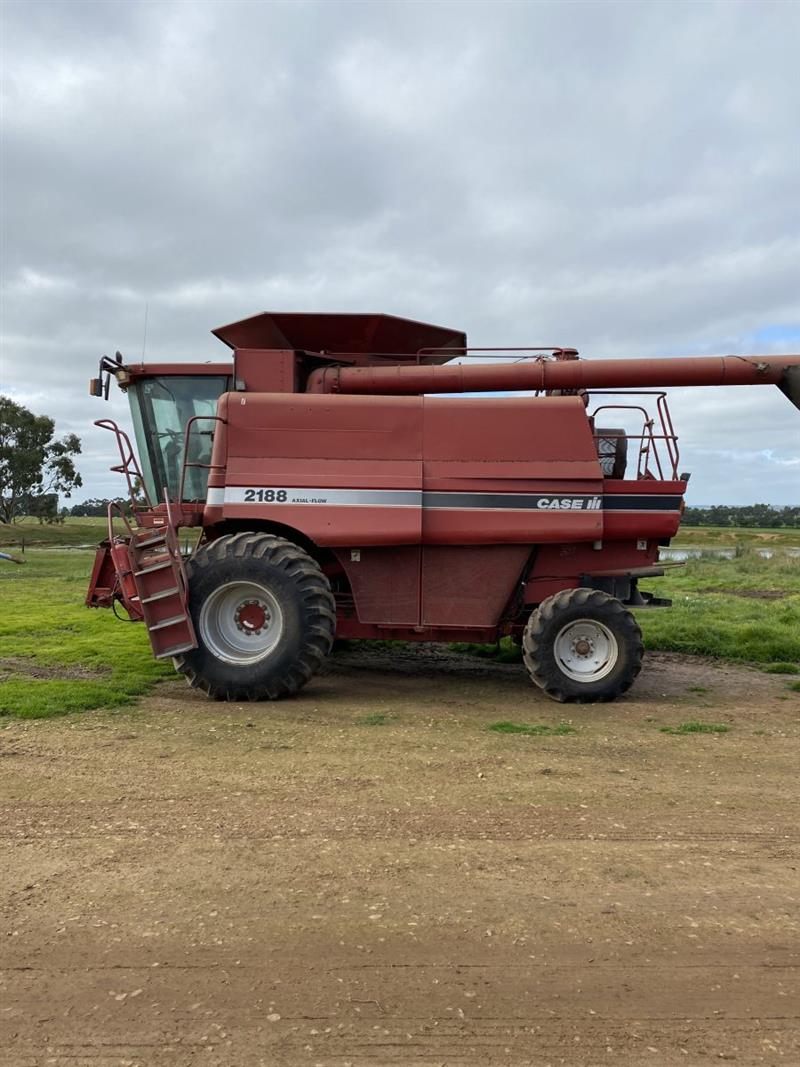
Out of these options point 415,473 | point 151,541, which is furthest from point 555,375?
point 151,541

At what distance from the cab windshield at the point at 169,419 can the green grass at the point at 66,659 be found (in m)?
1.94

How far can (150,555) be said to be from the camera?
7730 mm

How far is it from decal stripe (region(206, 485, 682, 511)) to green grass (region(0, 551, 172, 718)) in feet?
6.78

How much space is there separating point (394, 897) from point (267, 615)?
4.37 meters

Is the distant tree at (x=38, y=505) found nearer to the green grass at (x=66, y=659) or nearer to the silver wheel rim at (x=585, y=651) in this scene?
the green grass at (x=66, y=659)

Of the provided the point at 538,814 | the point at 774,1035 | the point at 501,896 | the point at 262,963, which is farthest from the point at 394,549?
the point at 774,1035

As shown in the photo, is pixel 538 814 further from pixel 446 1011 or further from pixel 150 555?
pixel 150 555

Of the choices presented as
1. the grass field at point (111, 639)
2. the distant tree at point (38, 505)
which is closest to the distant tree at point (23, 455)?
the distant tree at point (38, 505)

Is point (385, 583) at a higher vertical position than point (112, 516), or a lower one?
lower

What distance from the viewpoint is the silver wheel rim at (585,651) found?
296 inches

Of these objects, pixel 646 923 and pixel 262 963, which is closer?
pixel 262 963

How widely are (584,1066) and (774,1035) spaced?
676 millimetres

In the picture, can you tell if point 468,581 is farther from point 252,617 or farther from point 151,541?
point 151,541

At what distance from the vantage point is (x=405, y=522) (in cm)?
752
